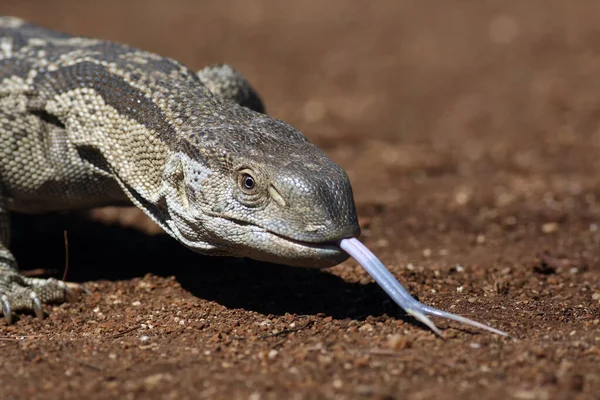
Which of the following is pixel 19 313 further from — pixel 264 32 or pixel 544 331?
pixel 264 32

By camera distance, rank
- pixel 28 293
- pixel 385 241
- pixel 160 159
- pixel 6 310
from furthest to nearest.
Result: pixel 385 241
pixel 28 293
pixel 6 310
pixel 160 159

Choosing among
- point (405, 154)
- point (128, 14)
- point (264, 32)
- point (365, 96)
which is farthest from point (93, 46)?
point (128, 14)

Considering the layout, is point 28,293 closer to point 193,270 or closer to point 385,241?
point 193,270

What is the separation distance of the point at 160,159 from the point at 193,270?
1.25 meters

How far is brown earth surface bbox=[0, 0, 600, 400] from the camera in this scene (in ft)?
13.2

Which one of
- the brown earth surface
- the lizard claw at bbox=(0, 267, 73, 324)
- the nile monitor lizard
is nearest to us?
the brown earth surface

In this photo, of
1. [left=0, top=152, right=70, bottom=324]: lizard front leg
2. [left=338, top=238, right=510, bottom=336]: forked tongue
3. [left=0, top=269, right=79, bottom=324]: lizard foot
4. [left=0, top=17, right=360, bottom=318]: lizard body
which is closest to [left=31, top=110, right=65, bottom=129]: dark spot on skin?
[left=0, top=17, right=360, bottom=318]: lizard body

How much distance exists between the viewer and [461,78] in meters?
11.3

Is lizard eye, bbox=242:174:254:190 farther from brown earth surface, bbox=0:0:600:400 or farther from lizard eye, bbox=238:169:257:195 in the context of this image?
brown earth surface, bbox=0:0:600:400

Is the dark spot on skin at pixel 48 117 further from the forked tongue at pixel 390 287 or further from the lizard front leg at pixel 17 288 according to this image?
the forked tongue at pixel 390 287

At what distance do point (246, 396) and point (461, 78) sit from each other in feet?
27.3

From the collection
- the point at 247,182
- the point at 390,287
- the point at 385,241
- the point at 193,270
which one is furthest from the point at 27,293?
the point at 385,241

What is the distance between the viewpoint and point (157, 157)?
5035 millimetres

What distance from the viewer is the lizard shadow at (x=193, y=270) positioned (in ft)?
16.9
